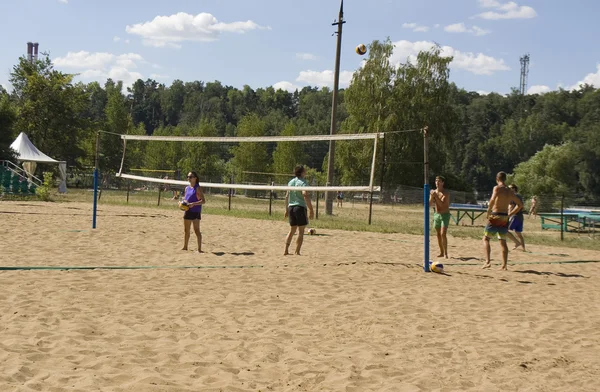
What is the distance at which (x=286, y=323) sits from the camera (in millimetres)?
5496

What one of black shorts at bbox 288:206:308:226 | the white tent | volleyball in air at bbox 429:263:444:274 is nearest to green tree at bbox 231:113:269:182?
the white tent

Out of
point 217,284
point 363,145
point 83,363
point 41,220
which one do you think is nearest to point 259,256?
point 217,284

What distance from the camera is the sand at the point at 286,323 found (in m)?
4.13

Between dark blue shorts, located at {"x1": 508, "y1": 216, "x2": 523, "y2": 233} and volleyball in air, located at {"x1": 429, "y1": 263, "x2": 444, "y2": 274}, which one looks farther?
dark blue shorts, located at {"x1": 508, "y1": 216, "x2": 523, "y2": 233}

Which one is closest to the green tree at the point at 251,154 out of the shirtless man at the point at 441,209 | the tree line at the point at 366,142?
the tree line at the point at 366,142

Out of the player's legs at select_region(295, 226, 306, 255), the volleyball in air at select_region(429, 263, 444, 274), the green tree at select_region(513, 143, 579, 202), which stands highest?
the green tree at select_region(513, 143, 579, 202)

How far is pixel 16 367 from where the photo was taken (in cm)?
400

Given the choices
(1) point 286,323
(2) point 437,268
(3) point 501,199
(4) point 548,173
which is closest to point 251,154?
(4) point 548,173

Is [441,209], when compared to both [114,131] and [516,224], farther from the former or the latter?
[114,131]

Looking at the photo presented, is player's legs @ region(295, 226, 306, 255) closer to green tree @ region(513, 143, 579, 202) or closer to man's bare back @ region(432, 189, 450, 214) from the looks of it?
man's bare back @ region(432, 189, 450, 214)

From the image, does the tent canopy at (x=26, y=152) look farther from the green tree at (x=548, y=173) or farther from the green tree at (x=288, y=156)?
the green tree at (x=548, y=173)

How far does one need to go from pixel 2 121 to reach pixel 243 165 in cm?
2211

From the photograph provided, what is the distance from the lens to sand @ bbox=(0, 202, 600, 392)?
4.13 m

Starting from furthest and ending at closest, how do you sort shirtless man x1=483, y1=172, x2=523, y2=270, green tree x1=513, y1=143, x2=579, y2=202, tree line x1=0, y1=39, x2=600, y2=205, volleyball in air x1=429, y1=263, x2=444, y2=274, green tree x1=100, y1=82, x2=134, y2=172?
green tree x1=100, y1=82, x2=134, y2=172 < green tree x1=513, y1=143, x2=579, y2=202 < tree line x1=0, y1=39, x2=600, y2=205 < shirtless man x1=483, y1=172, x2=523, y2=270 < volleyball in air x1=429, y1=263, x2=444, y2=274
